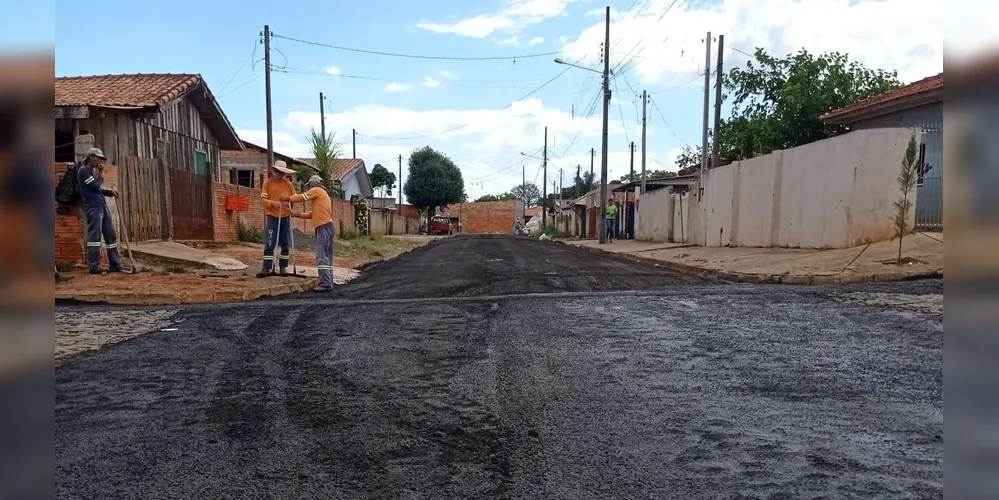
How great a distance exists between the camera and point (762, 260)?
522 inches

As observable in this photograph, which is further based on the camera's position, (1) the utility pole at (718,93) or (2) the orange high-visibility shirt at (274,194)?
(1) the utility pole at (718,93)

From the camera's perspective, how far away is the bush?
62.8 feet

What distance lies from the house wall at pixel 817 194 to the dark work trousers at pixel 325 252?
952cm

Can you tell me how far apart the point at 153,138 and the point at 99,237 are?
29.0 feet

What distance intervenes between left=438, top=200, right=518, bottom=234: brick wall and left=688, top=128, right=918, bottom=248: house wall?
195 feet

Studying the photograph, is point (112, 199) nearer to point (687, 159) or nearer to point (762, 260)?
point (762, 260)

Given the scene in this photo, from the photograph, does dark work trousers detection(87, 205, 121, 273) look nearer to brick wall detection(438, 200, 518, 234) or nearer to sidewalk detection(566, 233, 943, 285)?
sidewalk detection(566, 233, 943, 285)

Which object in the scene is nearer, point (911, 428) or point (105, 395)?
point (911, 428)

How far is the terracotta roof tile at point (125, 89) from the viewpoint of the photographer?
1628cm

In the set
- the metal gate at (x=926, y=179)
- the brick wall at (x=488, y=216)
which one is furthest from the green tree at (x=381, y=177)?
the metal gate at (x=926, y=179)

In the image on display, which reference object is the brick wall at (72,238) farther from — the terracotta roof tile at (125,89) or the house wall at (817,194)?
the house wall at (817,194)

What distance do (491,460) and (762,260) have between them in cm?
1154
